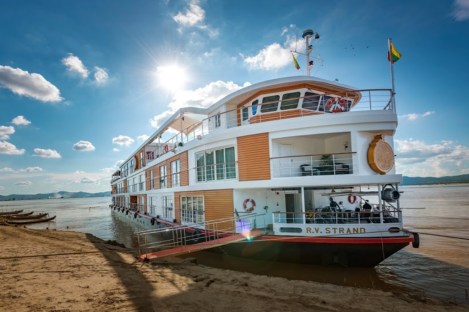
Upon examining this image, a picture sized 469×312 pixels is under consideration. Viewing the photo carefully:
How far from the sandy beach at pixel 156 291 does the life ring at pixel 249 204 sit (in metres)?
4.09

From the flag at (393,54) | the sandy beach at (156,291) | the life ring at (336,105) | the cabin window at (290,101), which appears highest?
the flag at (393,54)

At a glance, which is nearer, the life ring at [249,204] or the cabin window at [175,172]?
the life ring at [249,204]

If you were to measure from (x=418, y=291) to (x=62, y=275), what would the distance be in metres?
12.7

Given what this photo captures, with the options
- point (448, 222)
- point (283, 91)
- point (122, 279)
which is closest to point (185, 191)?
point (283, 91)

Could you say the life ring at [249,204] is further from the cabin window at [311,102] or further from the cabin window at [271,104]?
the cabin window at [311,102]

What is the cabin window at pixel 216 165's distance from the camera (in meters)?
14.4

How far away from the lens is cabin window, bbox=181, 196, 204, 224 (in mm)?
16406

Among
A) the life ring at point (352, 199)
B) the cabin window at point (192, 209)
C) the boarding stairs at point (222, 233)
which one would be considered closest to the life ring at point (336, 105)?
the life ring at point (352, 199)

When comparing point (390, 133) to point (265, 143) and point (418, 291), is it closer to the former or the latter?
point (265, 143)

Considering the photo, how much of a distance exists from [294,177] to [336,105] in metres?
4.73

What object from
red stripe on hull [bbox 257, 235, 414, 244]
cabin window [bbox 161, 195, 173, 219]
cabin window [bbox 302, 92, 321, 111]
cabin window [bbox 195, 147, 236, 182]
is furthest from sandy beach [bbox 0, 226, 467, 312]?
cabin window [bbox 161, 195, 173, 219]

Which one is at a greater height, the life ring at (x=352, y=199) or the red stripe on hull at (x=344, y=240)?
the life ring at (x=352, y=199)

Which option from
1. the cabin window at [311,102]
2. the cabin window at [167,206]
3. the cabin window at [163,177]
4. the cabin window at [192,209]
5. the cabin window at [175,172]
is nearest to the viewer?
the cabin window at [311,102]

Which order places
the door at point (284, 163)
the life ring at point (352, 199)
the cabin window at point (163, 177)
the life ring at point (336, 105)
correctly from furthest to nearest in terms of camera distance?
the cabin window at point (163, 177), the life ring at point (352, 199), the life ring at point (336, 105), the door at point (284, 163)
